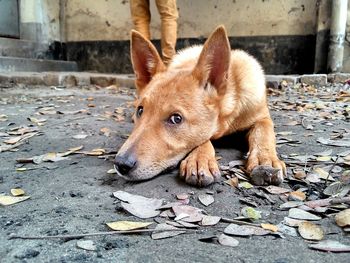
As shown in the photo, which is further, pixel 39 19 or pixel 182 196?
pixel 39 19

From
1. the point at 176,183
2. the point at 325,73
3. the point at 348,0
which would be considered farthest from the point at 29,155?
the point at 348,0

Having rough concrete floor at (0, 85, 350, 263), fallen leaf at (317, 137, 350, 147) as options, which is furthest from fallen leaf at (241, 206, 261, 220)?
fallen leaf at (317, 137, 350, 147)

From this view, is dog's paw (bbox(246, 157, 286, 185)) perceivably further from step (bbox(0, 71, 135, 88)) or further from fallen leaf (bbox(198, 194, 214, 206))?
step (bbox(0, 71, 135, 88))

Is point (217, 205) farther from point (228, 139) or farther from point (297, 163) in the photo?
point (228, 139)

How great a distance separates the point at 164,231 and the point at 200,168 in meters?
0.55

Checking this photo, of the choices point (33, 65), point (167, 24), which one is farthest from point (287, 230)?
point (33, 65)

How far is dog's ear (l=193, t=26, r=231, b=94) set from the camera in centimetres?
229

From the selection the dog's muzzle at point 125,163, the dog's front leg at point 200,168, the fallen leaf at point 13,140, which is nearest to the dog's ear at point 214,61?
the dog's front leg at point 200,168

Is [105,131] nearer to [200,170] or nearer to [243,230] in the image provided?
[200,170]

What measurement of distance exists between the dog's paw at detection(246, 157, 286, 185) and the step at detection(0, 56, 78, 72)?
21.1ft

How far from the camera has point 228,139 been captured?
9.23 ft

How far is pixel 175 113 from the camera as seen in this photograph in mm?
2164

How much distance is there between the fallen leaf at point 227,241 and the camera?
1382 mm

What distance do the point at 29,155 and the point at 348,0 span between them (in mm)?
6618
